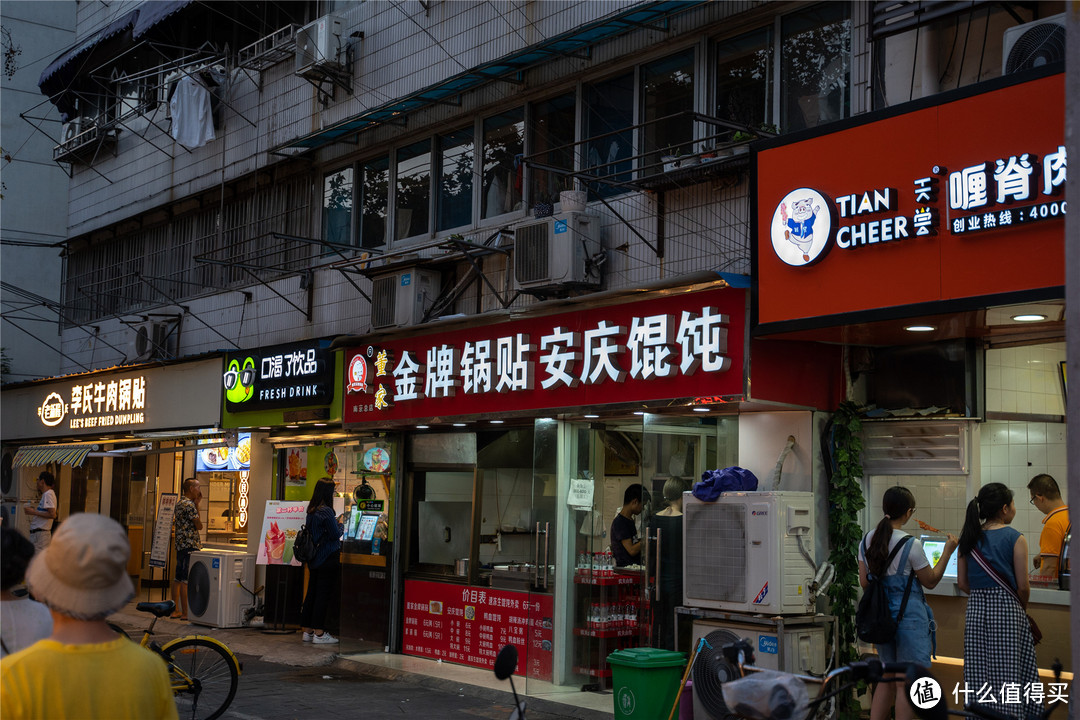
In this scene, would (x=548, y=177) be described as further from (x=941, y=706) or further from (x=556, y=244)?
(x=941, y=706)

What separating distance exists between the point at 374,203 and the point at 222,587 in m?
5.89

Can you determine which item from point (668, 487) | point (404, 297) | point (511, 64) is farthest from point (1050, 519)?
point (404, 297)

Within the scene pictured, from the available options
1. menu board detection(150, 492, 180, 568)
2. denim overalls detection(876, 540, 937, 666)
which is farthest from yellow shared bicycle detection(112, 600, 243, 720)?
menu board detection(150, 492, 180, 568)

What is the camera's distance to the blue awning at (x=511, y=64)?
10.7m

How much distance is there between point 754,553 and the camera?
916 centimetres

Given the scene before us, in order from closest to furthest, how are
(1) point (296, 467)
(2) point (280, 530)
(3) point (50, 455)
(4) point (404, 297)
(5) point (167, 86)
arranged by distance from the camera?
(4) point (404, 297)
(2) point (280, 530)
(1) point (296, 467)
(5) point (167, 86)
(3) point (50, 455)

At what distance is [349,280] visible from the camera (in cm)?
1455

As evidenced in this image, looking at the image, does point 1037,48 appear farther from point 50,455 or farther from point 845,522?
point 50,455

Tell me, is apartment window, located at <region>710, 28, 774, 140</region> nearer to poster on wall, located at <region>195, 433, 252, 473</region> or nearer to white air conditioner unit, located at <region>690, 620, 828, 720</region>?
white air conditioner unit, located at <region>690, 620, 828, 720</region>

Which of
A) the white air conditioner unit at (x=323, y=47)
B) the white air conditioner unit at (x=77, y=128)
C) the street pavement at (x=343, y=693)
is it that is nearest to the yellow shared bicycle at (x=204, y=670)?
the street pavement at (x=343, y=693)

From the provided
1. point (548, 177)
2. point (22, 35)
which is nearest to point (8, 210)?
point (22, 35)

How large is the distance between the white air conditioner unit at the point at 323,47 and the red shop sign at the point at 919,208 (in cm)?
795

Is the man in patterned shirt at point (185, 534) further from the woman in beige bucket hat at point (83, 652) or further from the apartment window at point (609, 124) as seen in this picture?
the woman in beige bucket hat at point (83, 652)

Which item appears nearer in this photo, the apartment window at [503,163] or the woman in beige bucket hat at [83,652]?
the woman in beige bucket hat at [83,652]
